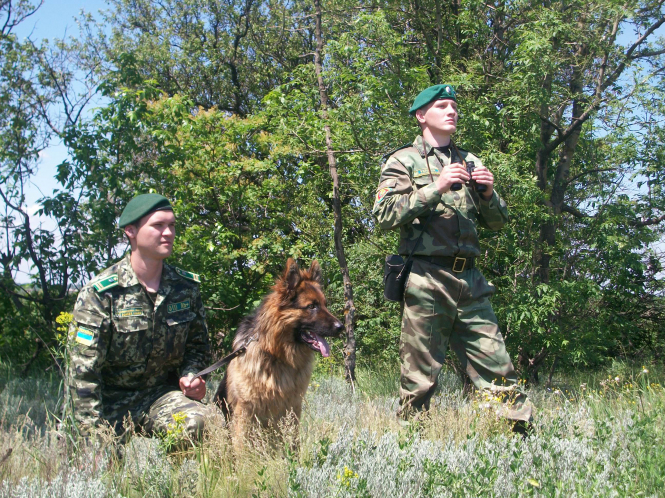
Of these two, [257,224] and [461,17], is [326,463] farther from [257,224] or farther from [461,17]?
[257,224]

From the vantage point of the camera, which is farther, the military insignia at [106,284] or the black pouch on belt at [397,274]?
the black pouch on belt at [397,274]

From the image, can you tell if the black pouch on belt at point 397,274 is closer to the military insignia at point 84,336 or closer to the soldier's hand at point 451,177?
the soldier's hand at point 451,177

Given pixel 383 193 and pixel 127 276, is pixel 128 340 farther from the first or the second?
pixel 383 193

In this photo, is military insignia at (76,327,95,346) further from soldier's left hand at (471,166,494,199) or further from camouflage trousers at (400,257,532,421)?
soldier's left hand at (471,166,494,199)

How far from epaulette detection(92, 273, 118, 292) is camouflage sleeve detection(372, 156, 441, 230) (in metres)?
1.82

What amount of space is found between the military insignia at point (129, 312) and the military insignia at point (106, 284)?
0.56ft

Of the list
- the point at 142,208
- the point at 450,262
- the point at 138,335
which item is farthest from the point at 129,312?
the point at 450,262

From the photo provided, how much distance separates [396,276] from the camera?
13.7ft

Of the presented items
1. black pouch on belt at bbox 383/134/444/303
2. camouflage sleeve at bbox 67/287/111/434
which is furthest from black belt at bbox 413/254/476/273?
camouflage sleeve at bbox 67/287/111/434

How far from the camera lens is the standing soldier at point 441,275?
13.2 ft

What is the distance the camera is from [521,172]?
6484 mm

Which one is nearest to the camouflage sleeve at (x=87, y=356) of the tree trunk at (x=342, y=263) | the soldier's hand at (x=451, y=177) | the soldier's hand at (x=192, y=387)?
the soldier's hand at (x=192, y=387)

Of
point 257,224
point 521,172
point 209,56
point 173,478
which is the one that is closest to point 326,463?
point 173,478

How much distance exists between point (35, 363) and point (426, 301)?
6.59 m
